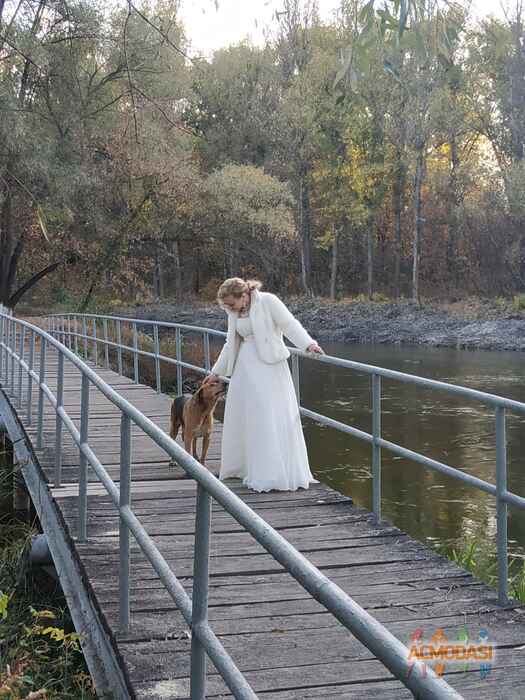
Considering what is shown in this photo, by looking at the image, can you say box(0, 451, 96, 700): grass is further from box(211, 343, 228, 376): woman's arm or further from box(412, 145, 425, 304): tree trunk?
box(412, 145, 425, 304): tree trunk

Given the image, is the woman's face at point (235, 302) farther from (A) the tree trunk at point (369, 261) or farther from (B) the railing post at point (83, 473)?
(A) the tree trunk at point (369, 261)

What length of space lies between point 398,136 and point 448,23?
39.0 meters

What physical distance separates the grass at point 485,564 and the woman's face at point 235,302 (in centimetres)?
258

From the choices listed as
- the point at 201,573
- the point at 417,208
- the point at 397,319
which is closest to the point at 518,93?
the point at 417,208

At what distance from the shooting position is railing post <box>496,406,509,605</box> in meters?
4.77

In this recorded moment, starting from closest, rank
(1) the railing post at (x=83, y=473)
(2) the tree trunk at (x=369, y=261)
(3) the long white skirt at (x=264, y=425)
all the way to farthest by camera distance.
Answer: (1) the railing post at (x=83, y=473), (3) the long white skirt at (x=264, y=425), (2) the tree trunk at (x=369, y=261)

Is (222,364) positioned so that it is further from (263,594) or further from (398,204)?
(398,204)

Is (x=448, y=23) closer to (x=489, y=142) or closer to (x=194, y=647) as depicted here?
(x=194, y=647)

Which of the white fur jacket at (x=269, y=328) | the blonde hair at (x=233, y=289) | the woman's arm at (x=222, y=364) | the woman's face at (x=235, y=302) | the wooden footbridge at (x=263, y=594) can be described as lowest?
the wooden footbridge at (x=263, y=594)

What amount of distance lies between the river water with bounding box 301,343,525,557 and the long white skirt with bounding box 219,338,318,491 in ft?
14.9

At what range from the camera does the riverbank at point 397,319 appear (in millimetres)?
35062

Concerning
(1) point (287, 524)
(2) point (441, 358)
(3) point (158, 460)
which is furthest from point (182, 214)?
(1) point (287, 524)

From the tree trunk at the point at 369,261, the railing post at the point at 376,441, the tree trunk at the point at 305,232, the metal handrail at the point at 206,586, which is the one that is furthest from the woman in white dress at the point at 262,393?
the tree trunk at the point at 305,232

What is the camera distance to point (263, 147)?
4994 centimetres
